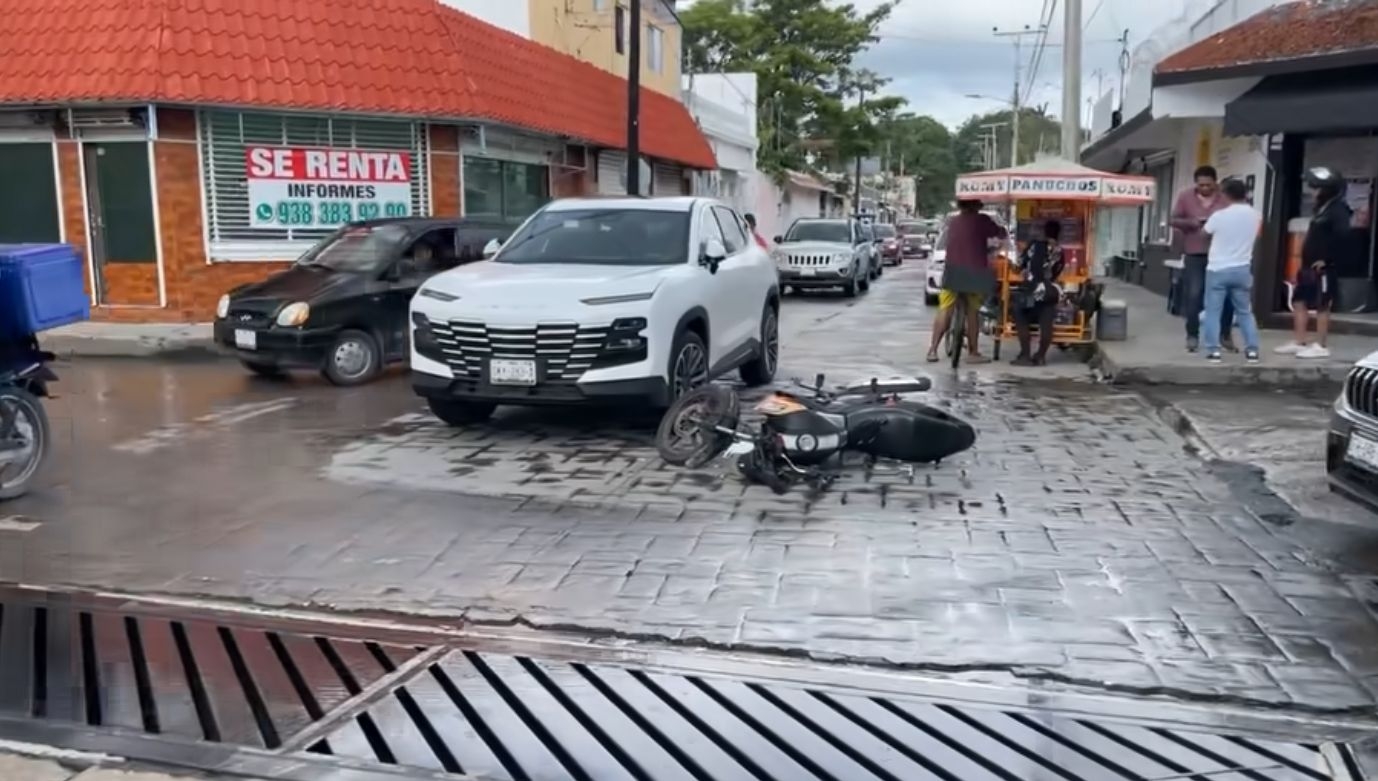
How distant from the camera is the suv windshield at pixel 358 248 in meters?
12.6

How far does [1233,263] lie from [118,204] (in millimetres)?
14220

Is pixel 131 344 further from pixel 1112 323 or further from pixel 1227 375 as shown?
pixel 1227 375

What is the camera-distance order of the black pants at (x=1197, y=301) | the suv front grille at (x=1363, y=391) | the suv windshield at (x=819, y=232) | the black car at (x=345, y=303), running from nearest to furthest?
the suv front grille at (x=1363, y=391) → the black car at (x=345, y=303) → the black pants at (x=1197, y=301) → the suv windshield at (x=819, y=232)

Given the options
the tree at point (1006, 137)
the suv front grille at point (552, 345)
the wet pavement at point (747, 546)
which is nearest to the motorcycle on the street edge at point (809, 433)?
the wet pavement at point (747, 546)

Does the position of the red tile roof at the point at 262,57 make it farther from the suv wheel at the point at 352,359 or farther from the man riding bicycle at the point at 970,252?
the man riding bicycle at the point at 970,252

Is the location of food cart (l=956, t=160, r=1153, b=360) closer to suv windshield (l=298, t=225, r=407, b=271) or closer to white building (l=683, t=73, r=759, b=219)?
suv windshield (l=298, t=225, r=407, b=271)

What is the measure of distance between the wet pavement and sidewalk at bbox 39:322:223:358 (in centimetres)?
516

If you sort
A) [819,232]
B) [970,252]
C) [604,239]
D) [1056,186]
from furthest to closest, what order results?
[819,232] → [1056,186] → [970,252] → [604,239]

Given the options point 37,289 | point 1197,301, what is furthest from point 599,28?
point 37,289

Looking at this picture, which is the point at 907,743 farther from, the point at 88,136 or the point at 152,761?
the point at 88,136

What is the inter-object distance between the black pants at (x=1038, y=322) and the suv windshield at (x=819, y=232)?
42.5 ft

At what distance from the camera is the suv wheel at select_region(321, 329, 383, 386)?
1205 centimetres

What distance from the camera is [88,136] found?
55.0 feet

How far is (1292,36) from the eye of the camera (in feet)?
46.2
